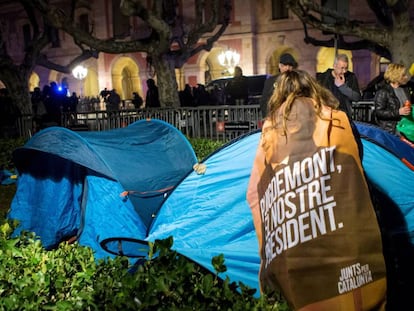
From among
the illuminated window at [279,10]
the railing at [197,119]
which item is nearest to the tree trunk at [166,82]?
the railing at [197,119]

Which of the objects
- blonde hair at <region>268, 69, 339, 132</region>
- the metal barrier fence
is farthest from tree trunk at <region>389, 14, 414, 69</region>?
blonde hair at <region>268, 69, 339, 132</region>

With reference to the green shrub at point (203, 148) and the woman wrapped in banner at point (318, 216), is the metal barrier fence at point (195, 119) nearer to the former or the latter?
the green shrub at point (203, 148)

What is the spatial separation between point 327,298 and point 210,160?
1.91m

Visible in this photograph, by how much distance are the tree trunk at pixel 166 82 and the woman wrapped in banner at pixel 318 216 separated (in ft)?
40.0

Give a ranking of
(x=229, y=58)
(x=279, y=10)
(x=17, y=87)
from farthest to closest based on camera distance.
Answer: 1. (x=229, y=58)
2. (x=279, y=10)
3. (x=17, y=87)

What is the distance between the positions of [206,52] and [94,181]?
24587 mm

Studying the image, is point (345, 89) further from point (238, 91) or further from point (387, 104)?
point (238, 91)

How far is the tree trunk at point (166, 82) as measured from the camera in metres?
14.9

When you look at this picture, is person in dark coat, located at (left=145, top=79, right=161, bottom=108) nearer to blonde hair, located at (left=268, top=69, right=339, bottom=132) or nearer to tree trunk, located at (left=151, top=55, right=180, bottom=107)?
tree trunk, located at (left=151, top=55, right=180, bottom=107)

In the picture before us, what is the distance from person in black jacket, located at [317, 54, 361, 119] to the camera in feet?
17.6

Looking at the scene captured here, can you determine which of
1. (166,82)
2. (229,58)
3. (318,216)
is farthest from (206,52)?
(318,216)

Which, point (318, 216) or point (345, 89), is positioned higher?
point (345, 89)

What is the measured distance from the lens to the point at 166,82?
1503cm

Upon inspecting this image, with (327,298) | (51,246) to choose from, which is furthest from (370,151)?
(51,246)
